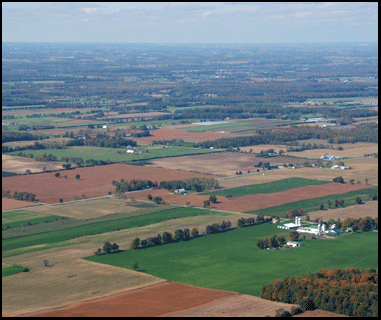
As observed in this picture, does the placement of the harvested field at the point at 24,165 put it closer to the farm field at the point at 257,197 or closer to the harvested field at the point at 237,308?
the farm field at the point at 257,197

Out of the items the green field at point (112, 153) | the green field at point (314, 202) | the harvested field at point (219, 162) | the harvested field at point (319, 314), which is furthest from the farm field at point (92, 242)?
the green field at point (112, 153)

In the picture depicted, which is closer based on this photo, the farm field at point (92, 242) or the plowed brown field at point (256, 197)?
the farm field at point (92, 242)

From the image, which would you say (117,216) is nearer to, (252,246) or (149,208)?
(149,208)

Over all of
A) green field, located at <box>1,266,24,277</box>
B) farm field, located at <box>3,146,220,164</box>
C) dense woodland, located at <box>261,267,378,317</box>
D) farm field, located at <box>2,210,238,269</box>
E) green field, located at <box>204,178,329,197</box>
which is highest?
dense woodland, located at <box>261,267,378,317</box>

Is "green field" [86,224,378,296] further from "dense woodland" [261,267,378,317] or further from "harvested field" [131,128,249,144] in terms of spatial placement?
"harvested field" [131,128,249,144]

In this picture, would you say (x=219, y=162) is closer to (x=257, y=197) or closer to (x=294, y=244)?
(x=257, y=197)

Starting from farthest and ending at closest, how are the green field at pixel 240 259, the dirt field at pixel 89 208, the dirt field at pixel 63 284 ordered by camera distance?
the dirt field at pixel 89 208 → the green field at pixel 240 259 → the dirt field at pixel 63 284

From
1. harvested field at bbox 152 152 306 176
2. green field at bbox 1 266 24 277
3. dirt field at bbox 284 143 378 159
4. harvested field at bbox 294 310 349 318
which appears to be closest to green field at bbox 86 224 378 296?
harvested field at bbox 294 310 349 318
